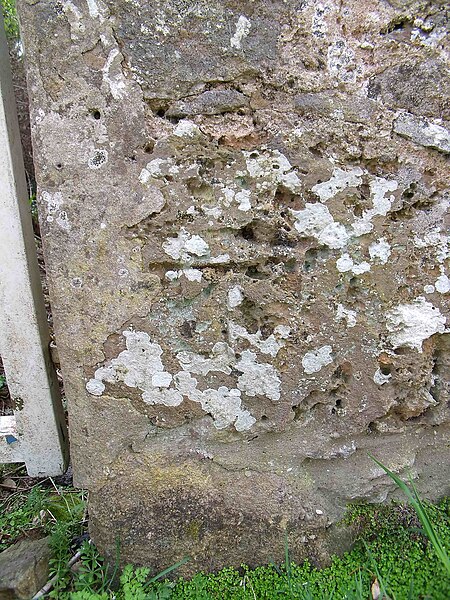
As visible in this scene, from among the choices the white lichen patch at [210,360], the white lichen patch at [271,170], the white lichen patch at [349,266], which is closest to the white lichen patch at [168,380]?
the white lichen patch at [210,360]

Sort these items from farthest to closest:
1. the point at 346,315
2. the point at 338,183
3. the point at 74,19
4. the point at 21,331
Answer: the point at 21,331, the point at 346,315, the point at 338,183, the point at 74,19

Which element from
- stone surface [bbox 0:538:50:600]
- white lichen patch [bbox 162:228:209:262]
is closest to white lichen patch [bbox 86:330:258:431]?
white lichen patch [bbox 162:228:209:262]

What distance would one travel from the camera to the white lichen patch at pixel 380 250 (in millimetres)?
1467

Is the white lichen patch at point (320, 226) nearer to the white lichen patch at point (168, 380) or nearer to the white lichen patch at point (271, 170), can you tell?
the white lichen patch at point (271, 170)

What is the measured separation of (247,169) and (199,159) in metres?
0.14

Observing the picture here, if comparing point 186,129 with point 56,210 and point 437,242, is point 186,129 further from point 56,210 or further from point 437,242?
point 437,242

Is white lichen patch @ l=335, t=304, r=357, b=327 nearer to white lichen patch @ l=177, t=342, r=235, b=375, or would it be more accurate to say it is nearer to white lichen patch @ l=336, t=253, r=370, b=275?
white lichen patch @ l=336, t=253, r=370, b=275

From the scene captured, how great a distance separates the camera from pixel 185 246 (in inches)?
56.9

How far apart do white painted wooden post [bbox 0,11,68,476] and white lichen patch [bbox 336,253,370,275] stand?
A: 108cm

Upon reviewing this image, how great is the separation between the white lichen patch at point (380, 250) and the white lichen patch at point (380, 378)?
0.36m

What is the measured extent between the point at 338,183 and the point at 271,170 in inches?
7.6

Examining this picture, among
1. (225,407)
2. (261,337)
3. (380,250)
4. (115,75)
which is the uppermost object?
(115,75)

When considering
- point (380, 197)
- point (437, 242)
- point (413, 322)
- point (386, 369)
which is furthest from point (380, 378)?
point (380, 197)

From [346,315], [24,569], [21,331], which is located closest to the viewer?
[346,315]
